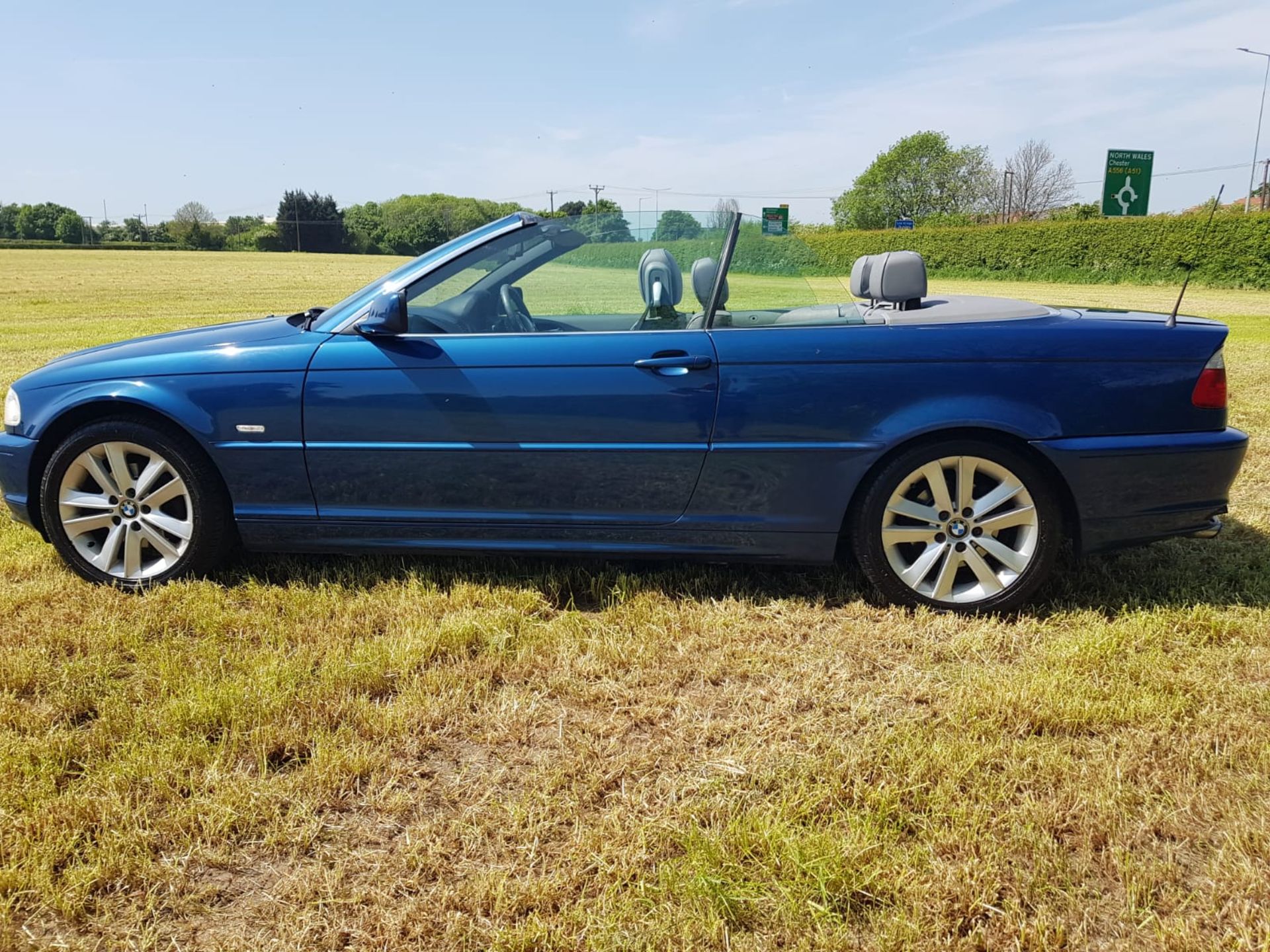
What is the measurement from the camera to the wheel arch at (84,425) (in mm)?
3527

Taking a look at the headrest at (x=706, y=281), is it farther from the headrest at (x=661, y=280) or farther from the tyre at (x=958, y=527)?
the tyre at (x=958, y=527)

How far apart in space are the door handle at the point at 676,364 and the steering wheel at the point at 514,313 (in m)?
0.51

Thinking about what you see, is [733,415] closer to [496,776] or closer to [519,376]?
[519,376]

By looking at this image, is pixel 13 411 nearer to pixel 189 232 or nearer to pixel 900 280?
pixel 900 280

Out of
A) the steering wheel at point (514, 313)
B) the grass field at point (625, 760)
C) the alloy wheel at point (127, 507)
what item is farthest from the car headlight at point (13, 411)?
the steering wheel at point (514, 313)

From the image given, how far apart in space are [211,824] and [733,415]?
2.02 meters

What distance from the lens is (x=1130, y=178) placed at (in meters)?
36.2

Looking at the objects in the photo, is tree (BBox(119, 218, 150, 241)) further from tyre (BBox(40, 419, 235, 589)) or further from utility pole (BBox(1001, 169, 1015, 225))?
tyre (BBox(40, 419, 235, 589))

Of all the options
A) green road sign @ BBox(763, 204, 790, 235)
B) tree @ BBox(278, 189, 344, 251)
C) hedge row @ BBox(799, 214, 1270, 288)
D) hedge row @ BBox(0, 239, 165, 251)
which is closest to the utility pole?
hedge row @ BBox(799, 214, 1270, 288)

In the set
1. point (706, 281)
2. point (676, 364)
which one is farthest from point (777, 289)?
point (676, 364)

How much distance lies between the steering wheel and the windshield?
0.22 meters

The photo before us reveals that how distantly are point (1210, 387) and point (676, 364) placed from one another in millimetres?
1892

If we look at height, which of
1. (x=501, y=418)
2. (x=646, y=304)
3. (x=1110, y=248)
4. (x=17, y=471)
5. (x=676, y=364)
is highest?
(x=1110, y=248)

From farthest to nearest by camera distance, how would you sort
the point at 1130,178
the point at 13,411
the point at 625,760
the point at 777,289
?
the point at 1130,178 < the point at 13,411 < the point at 777,289 < the point at 625,760
